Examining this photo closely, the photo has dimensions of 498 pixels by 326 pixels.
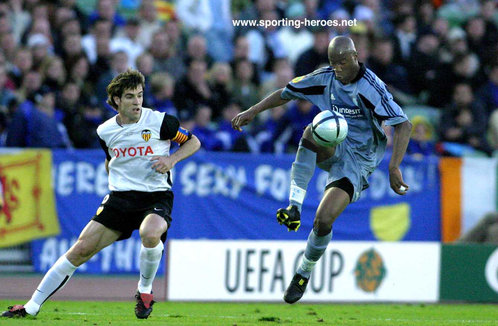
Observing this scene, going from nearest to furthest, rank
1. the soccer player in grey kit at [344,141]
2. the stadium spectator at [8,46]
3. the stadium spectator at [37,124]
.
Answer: the soccer player in grey kit at [344,141] → the stadium spectator at [37,124] → the stadium spectator at [8,46]

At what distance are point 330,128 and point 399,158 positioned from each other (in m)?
0.66

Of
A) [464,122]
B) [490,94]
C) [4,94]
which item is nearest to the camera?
[4,94]

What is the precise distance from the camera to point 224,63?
15.0 metres

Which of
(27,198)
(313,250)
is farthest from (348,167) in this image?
(27,198)

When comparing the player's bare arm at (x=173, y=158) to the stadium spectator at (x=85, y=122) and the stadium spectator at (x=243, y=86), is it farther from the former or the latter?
the stadium spectator at (x=243, y=86)

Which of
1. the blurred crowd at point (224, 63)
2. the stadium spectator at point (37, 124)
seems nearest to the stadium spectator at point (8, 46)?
the blurred crowd at point (224, 63)

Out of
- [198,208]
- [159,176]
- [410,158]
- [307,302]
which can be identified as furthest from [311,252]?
[410,158]

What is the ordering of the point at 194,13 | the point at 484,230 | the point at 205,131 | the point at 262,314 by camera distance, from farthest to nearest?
the point at 194,13 → the point at 205,131 → the point at 484,230 → the point at 262,314

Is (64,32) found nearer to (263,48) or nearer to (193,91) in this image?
(193,91)

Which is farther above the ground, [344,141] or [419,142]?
[419,142]

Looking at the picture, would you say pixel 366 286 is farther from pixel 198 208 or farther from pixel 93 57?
pixel 93 57

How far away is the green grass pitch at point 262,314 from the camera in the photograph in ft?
27.7

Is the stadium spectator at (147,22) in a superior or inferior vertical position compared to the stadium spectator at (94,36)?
superior

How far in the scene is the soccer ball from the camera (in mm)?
8203
